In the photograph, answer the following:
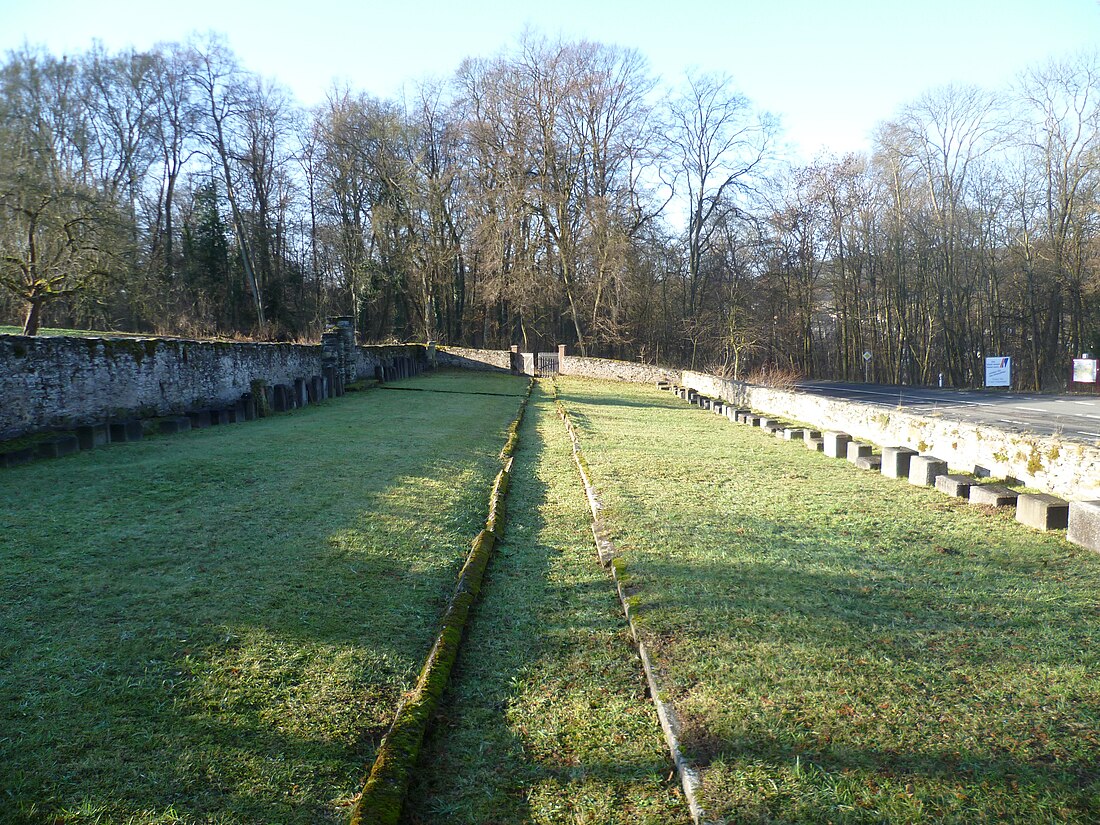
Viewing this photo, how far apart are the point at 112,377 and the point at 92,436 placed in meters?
1.72

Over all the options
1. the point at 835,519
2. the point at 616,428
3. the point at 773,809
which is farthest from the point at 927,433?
the point at 773,809

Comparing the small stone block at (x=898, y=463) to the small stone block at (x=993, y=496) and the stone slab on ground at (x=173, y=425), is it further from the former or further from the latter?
the stone slab on ground at (x=173, y=425)

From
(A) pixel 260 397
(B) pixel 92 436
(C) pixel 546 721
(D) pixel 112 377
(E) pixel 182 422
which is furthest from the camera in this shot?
(A) pixel 260 397

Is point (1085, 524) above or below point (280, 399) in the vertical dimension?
below

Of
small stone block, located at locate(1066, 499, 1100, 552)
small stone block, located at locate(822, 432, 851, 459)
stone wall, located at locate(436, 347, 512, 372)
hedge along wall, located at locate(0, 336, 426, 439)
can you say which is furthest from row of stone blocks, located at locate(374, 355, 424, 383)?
small stone block, located at locate(1066, 499, 1100, 552)

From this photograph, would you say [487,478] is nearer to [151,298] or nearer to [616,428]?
[616,428]

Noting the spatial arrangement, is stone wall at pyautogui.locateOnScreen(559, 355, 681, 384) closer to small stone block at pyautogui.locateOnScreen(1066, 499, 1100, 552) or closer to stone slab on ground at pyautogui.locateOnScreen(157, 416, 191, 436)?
stone slab on ground at pyautogui.locateOnScreen(157, 416, 191, 436)

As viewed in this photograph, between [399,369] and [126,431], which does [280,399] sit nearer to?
[126,431]

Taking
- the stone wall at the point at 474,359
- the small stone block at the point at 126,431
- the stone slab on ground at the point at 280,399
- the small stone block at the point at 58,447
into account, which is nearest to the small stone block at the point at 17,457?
the small stone block at the point at 58,447

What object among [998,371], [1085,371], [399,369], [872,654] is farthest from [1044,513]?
[998,371]

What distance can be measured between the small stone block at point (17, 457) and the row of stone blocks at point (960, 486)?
9694 millimetres

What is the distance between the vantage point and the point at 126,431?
9.07 metres

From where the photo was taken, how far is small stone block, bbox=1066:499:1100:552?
4879mm

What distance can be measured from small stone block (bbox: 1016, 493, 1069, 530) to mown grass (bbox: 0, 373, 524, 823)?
181 inches
